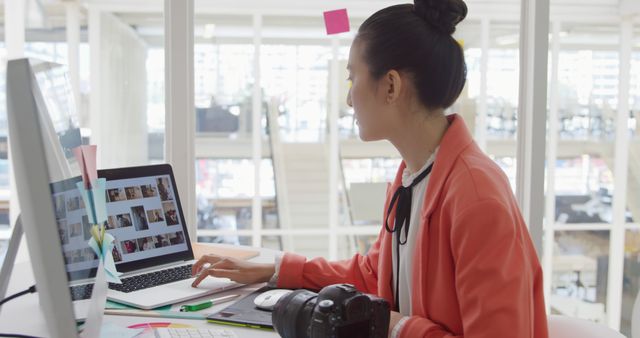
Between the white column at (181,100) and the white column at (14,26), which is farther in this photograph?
the white column at (14,26)

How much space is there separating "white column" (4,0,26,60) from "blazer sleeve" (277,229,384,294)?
7.29 feet

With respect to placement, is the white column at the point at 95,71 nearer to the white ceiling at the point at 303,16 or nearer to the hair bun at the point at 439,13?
the white ceiling at the point at 303,16

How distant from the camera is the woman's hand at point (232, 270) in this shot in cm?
163

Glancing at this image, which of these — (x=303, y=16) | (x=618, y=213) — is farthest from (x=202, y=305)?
(x=618, y=213)

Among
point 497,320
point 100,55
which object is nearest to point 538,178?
point 497,320

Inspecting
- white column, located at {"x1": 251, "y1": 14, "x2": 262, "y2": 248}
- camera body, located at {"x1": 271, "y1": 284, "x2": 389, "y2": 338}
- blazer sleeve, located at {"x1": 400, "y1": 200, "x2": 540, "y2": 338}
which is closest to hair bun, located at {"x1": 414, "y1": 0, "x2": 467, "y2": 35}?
blazer sleeve, located at {"x1": 400, "y1": 200, "x2": 540, "y2": 338}

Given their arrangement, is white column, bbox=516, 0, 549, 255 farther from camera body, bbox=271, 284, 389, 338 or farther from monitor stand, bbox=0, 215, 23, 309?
monitor stand, bbox=0, 215, 23, 309

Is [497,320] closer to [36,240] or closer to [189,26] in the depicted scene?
[36,240]

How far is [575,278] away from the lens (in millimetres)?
3578

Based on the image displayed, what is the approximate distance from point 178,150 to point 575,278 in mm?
2284

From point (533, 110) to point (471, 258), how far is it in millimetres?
1517

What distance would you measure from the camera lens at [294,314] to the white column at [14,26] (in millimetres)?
2552

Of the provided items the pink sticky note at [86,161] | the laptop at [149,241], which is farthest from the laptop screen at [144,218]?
the pink sticky note at [86,161]

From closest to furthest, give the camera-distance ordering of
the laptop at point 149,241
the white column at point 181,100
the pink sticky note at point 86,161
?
the pink sticky note at point 86,161 < the laptop at point 149,241 < the white column at point 181,100
